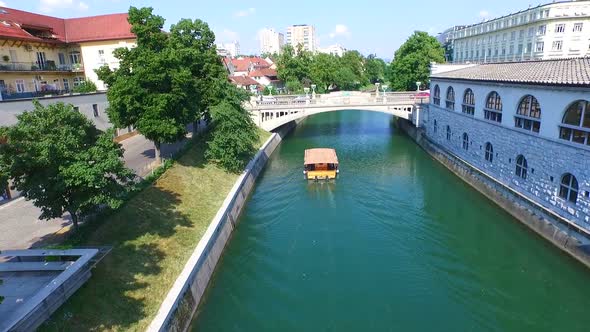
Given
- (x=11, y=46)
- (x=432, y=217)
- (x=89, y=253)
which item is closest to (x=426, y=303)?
(x=432, y=217)

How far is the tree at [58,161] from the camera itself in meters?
15.1

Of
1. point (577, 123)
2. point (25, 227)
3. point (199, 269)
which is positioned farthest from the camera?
point (577, 123)

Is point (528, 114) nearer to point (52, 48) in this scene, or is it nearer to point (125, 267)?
point (125, 267)

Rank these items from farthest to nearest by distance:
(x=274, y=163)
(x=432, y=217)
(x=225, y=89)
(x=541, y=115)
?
(x=274, y=163) < (x=225, y=89) < (x=432, y=217) < (x=541, y=115)

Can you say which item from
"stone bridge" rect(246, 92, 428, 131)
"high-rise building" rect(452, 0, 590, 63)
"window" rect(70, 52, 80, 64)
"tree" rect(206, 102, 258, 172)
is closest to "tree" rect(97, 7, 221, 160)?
"tree" rect(206, 102, 258, 172)

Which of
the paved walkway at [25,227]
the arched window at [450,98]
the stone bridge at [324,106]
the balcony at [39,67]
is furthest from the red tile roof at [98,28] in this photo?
the arched window at [450,98]

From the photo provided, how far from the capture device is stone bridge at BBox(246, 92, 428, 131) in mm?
52500

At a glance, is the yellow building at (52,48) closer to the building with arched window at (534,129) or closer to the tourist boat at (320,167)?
the tourist boat at (320,167)

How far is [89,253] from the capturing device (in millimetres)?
15586

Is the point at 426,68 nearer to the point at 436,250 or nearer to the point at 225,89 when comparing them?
the point at 225,89

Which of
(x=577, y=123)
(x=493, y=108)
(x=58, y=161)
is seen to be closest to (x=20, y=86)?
(x=58, y=161)

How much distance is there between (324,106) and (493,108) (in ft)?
79.3

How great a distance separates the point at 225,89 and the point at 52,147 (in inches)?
924

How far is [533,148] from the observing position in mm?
26094
